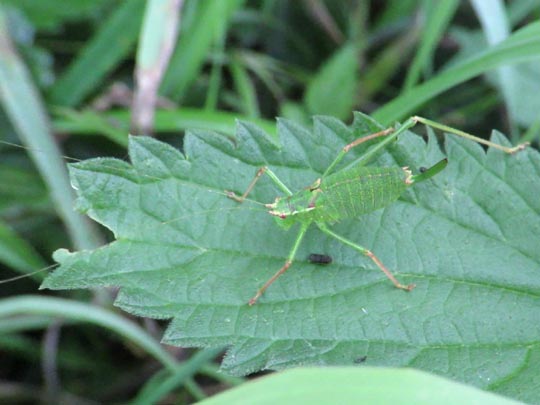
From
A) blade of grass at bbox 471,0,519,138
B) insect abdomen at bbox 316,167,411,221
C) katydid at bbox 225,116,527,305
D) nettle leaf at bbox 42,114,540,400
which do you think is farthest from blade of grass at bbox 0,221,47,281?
blade of grass at bbox 471,0,519,138

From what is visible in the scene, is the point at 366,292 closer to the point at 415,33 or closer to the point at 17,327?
the point at 17,327

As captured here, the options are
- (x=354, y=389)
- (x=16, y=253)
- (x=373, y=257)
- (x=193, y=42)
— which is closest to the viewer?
(x=354, y=389)

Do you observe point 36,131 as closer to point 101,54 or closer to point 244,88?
point 101,54

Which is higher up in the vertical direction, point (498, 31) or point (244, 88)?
point (498, 31)

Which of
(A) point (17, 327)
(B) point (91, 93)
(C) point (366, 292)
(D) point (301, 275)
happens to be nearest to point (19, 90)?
(B) point (91, 93)

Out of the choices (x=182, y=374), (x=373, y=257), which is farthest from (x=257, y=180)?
(x=182, y=374)

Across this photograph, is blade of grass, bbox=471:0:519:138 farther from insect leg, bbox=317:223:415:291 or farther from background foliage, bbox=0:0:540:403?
insect leg, bbox=317:223:415:291
